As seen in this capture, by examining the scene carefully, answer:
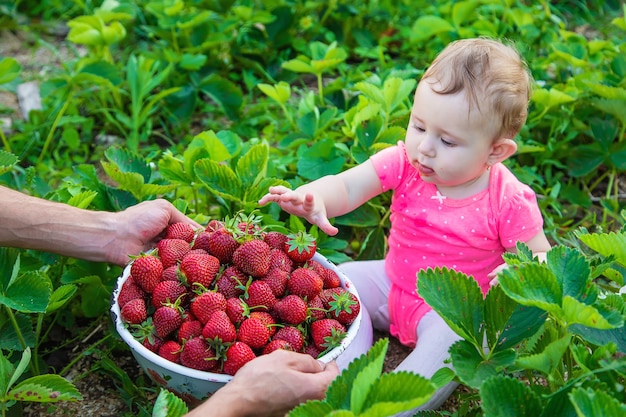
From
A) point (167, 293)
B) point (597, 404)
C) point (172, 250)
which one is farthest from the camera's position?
point (172, 250)

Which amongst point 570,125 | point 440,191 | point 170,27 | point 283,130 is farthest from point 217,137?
point 570,125

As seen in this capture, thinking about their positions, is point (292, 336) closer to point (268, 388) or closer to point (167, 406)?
point (268, 388)

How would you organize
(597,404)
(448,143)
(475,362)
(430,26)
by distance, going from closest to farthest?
(597,404), (475,362), (448,143), (430,26)

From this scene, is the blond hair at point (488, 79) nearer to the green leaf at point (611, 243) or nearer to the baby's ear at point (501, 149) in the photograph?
the baby's ear at point (501, 149)

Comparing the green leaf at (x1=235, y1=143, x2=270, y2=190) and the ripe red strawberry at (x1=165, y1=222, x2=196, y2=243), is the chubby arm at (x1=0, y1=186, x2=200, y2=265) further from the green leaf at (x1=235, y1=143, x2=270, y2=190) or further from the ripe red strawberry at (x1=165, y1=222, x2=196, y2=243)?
the green leaf at (x1=235, y1=143, x2=270, y2=190)

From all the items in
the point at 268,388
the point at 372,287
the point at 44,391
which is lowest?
the point at 372,287

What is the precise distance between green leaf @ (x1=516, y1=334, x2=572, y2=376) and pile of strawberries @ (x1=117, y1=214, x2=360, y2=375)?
17.2 inches

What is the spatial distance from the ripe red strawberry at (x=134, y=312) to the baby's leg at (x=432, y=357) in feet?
2.03

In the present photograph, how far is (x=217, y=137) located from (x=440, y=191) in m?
0.73

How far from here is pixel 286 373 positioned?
141 cm

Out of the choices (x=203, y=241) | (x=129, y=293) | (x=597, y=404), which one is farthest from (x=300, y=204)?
(x=597, y=404)

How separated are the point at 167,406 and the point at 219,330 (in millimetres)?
248

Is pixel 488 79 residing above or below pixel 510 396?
above

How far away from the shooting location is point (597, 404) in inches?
42.1
